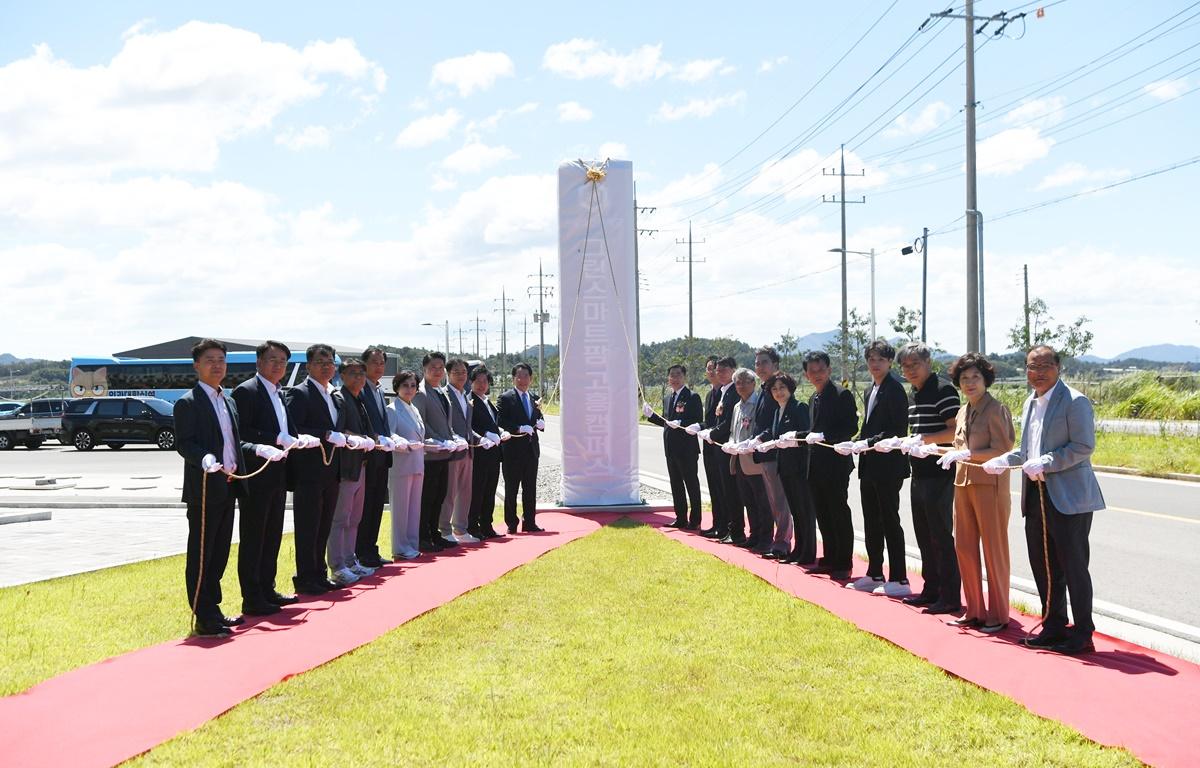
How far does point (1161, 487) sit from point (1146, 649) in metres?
10.3

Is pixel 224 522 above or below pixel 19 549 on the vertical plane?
above

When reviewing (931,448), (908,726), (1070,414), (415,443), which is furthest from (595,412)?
(908,726)

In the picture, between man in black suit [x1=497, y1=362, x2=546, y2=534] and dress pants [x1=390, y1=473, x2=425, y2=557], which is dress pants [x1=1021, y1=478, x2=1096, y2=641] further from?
man in black suit [x1=497, y1=362, x2=546, y2=534]

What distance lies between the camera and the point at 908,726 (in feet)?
13.5

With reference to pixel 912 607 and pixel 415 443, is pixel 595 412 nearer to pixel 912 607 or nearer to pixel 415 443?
pixel 415 443

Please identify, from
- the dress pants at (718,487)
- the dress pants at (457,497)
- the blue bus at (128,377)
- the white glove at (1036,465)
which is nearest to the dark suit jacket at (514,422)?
the dress pants at (457,497)

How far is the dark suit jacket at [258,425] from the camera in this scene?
664 cm

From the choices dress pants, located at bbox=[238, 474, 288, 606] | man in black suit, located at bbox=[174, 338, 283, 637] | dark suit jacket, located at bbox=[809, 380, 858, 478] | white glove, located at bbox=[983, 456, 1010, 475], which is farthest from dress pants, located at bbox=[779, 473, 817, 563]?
man in black suit, located at bbox=[174, 338, 283, 637]

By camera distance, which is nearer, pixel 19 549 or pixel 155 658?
pixel 155 658

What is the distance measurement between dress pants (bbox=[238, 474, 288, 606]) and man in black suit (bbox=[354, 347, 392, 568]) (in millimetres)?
1560

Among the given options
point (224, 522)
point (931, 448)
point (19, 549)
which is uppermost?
point (931, 448)

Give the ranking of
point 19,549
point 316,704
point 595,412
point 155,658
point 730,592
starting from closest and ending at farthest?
point 316,704, point 155,658, point 730,592, point 19,549, point 595,412

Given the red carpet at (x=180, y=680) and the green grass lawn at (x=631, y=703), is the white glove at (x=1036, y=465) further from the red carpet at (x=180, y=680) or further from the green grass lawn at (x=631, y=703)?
the red carpet at (x=180, y=680)

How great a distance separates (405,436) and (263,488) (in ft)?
8.57
